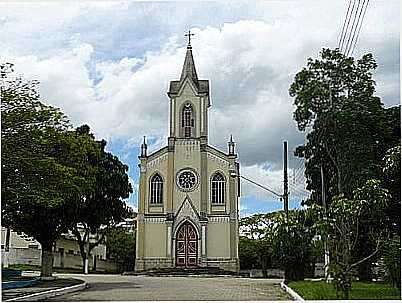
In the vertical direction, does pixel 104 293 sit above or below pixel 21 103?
below

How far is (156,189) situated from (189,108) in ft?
12.7

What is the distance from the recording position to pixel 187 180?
29.6m

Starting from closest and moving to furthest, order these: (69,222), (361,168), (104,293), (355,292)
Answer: (355,292)
(104,293)
(361,168)
(69,222)

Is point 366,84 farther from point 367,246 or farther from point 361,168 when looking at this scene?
point 367,246

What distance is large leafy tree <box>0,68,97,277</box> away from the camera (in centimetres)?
1296

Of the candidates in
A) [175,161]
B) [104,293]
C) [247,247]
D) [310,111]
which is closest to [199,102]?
[175,161]

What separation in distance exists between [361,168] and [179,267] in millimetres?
13237

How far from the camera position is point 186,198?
2941 cm

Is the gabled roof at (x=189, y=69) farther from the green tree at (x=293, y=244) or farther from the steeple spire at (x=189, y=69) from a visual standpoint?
the green tree at (x=293, y=244)

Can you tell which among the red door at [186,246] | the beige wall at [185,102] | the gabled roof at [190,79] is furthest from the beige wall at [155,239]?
the gabled roof at [190,79]

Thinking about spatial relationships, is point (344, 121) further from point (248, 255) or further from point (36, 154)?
point (248, 255)

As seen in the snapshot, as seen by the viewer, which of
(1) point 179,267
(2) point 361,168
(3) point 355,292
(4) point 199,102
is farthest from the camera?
(4) point 199,102

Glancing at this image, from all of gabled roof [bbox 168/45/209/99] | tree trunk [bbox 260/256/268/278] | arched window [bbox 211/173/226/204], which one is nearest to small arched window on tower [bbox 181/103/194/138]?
gabled roof [bbox 168/45/209/99]

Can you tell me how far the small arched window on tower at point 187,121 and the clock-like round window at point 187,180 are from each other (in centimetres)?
167
